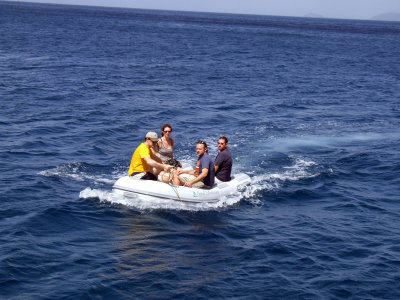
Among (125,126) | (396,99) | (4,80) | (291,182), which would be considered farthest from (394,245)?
(4,80)

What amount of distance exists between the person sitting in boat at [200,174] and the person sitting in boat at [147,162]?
0.43 m

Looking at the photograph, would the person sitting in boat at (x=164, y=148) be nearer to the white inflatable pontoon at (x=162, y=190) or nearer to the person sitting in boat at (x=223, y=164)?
the white inflatable pontoon at (x=162, y=190)

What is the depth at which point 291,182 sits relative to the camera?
1645 centimetres

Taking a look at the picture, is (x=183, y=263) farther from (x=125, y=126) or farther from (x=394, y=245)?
(x=125, y=126)

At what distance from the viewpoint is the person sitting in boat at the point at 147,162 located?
13.7 meters

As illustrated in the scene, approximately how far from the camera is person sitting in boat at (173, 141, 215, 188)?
45.1ft

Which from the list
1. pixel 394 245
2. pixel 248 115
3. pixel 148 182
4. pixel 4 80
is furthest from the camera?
pixel 4 80

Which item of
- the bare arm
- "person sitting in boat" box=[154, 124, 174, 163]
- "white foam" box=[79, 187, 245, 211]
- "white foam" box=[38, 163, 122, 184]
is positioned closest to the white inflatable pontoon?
"white foam" box=[79, 187, 245, 211]

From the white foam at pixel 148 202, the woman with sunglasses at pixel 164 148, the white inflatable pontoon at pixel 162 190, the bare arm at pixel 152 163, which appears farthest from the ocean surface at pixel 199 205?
the woman with sunglasses at pixel 164 148

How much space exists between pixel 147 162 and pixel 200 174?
1.40 meters

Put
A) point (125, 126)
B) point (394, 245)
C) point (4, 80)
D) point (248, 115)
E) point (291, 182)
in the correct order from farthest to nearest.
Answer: point (4, 80) → point (248, 115) → point (125, 126) → point (291, 182) → point (394, 245)

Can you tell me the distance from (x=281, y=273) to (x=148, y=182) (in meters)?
4.48

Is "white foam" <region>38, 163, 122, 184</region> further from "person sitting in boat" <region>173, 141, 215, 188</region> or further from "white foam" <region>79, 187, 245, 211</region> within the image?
"person sitting in boat" <region>173, 141, 215, 188</region>

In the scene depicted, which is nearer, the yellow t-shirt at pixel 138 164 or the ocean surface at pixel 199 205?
the ocean surface at pixel 199 205
